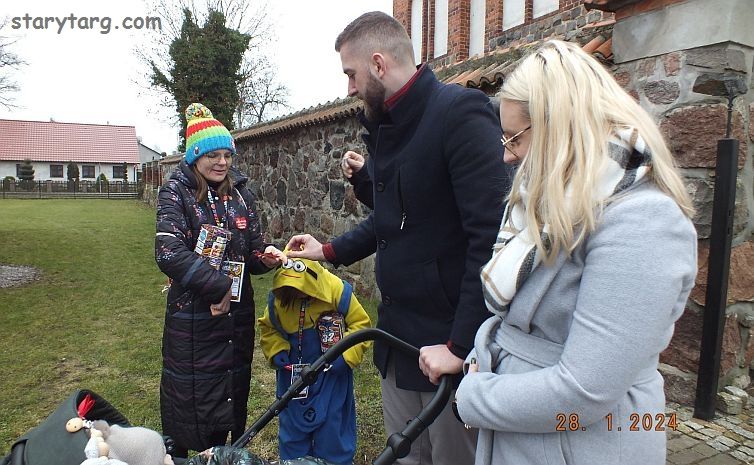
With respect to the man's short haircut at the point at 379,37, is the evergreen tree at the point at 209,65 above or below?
above

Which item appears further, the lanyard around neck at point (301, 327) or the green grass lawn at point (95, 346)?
the green grass lawn at point (95, 346)

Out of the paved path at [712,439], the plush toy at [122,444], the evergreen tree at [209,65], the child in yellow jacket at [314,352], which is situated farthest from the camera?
the evergreen tree at [209,65]

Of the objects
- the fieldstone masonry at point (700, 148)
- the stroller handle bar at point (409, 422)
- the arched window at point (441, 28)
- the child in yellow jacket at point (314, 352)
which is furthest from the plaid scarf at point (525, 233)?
the arched window at point (441, 28)

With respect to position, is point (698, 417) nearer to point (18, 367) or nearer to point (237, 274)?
point (237, 274)

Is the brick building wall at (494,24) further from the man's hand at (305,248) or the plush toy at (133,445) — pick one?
the plush toy at (133,445)

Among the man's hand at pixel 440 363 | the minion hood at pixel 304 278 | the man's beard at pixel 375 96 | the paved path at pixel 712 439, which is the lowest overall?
the paved path at pixel 712 439

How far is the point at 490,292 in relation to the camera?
1272 mm

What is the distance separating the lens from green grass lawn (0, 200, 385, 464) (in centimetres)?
376

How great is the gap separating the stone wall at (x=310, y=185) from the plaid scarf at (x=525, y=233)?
5175mm

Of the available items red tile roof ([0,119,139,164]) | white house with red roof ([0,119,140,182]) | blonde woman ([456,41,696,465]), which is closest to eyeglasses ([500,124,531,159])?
blonde woman ([456,41,696,465])

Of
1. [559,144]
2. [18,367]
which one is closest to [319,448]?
[559,144]

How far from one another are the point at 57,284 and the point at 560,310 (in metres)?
8.78

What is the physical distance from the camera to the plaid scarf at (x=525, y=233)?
1.10 metres

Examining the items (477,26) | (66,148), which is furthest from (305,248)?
(66,148)
